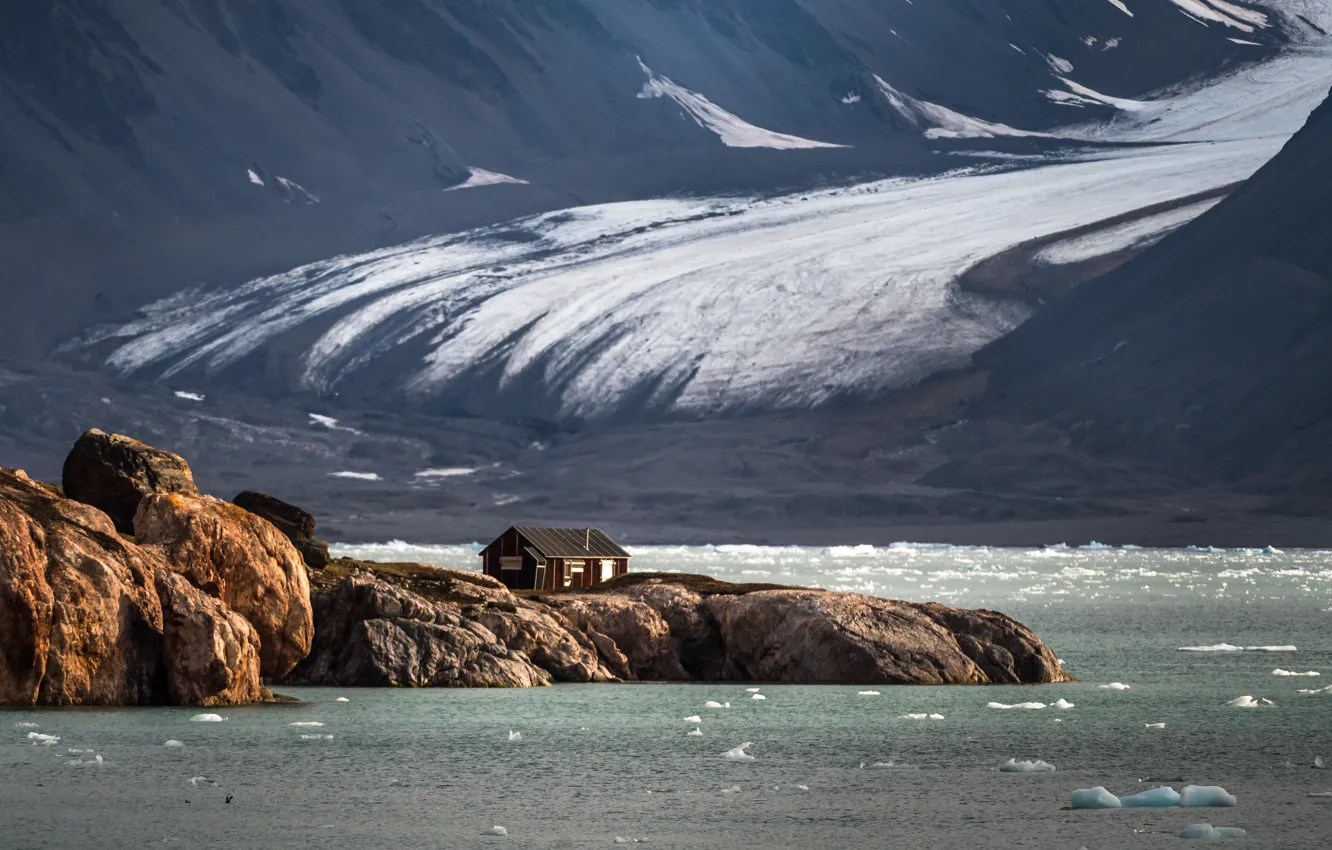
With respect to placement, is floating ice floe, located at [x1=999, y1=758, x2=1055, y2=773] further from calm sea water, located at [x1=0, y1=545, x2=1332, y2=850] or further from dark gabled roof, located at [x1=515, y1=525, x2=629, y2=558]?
dark gabled roof, located at [x1=515, y1=525, x2=629, y2=558]

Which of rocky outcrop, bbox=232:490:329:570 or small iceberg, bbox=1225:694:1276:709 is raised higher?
rocky outcrop, bbox=232:490:329:570

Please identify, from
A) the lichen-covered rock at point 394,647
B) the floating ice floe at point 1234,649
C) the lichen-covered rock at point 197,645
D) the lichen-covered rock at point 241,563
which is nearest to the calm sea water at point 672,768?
the lichen-covered rock at point 197,645

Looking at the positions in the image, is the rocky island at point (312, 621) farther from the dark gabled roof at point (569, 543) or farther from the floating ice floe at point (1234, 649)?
the floating ice floe at point (1234, 649)

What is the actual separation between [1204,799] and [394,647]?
15845mm

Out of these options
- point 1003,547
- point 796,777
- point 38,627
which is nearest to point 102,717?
point 38,627

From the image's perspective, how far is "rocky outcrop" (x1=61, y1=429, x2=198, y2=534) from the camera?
36344 mm

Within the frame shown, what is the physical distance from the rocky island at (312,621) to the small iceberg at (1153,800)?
13490mm

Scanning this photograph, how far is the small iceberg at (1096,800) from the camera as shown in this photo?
21031mm

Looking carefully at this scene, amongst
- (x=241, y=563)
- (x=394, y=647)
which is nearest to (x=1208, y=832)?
(x=241, y=563)

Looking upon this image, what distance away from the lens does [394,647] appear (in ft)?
110

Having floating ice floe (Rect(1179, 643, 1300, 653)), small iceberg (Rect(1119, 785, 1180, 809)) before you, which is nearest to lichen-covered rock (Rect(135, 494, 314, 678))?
small iceberg (Rect(1119, 785, 1180, 809))

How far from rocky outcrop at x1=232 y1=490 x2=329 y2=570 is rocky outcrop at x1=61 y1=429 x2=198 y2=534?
5.98ft

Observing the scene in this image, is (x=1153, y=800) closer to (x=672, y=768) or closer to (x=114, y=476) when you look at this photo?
(x=672, y=768)

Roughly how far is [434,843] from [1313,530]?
580 feet
